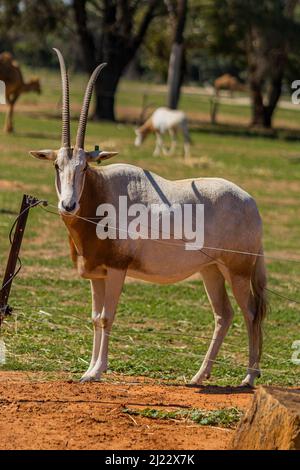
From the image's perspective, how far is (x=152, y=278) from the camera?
9094mm

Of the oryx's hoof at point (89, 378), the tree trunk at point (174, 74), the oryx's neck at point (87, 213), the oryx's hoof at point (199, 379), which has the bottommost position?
the tree trunk at point (174, 74)

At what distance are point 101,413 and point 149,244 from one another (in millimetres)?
2015

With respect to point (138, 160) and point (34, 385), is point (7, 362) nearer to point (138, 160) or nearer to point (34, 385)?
point (34, 385)

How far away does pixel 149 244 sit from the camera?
29.3ft

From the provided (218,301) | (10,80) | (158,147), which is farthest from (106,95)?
(218,301)

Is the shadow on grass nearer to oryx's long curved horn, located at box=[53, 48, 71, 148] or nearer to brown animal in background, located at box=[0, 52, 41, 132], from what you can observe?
oryx's long curved horn, located at box=[53, 48, 71, 148]

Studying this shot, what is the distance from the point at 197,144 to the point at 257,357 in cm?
2573

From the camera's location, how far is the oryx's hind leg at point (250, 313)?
9.30 meters

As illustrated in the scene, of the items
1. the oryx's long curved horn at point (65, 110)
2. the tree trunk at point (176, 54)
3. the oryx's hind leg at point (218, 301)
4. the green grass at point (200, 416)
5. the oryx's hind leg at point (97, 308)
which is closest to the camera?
the green grass at point (200, 416)

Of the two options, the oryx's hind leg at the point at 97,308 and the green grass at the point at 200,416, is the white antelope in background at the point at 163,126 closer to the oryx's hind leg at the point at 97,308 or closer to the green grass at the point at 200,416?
the oryx's hind leg at the point at 97,308

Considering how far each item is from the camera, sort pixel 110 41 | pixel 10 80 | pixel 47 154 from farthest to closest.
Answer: pixel 110 41 < pixel 10 80 < pixel 47 154

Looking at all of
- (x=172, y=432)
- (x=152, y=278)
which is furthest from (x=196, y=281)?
(x=172, y=432)

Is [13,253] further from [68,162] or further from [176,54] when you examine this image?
[176,54]

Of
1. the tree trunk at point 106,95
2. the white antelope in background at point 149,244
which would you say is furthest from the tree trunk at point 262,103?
the white antelope in background at point 149,244
